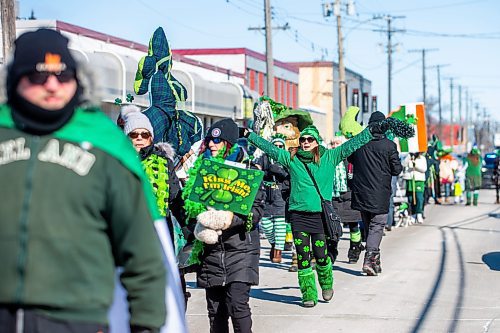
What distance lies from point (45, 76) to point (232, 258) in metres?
3.67

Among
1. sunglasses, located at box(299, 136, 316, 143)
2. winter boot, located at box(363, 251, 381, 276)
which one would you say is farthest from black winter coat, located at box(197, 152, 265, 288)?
winter boot, located at box(363, 251, 381, 276)

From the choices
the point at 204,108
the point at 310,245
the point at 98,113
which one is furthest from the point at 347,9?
the point at 98,113

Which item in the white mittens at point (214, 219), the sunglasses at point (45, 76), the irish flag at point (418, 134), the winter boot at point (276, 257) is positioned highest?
the irish flag at point (418, 134)

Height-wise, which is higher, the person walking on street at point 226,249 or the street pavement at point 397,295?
the person walking on street at point 226,249

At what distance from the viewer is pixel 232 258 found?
6691mm

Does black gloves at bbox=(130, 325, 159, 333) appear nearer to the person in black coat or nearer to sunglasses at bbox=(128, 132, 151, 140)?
sunglasses at bbox=(128, 132, 151, 140)

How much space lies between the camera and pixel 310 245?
9938 mm

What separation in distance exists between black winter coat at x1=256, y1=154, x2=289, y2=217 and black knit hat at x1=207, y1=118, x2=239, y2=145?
3617 millimetres

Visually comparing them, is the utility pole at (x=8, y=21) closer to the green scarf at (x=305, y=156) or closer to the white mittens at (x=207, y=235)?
the green scarf at (x=305, y=156)

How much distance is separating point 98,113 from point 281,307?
672cm

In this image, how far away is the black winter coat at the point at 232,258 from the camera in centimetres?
664

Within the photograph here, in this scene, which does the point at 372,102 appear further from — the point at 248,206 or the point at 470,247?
the point at 248,206

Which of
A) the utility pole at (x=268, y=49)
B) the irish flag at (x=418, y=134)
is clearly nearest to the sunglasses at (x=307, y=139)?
the irish flag at (x=418, y=134)

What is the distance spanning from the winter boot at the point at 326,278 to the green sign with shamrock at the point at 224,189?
328cm
